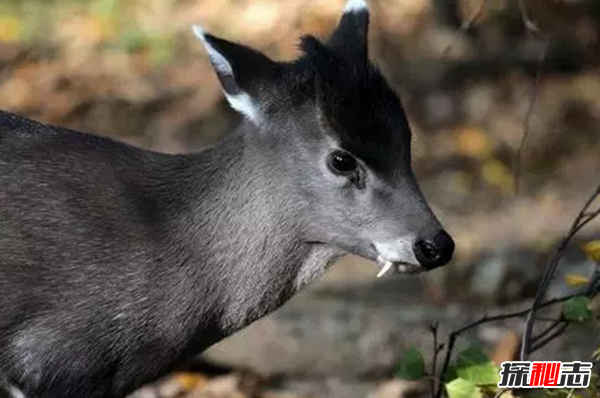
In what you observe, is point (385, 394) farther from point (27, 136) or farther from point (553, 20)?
point (553, 20)

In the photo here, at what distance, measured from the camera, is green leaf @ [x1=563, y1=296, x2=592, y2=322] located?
5.09 meters

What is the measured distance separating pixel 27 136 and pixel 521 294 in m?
3.28

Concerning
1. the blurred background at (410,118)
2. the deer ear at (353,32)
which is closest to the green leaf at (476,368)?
the deer ear at (353,32)

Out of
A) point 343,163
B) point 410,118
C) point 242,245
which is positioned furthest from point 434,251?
point 410,118

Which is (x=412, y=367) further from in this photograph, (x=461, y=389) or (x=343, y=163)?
Result: (x=343, y=163)

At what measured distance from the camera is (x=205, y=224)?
4.96m

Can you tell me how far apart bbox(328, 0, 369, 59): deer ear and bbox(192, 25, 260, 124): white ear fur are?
354 millimetres

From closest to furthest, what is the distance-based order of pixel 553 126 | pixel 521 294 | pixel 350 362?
pixel 350 362
pixel 521 294
pixel 553 126

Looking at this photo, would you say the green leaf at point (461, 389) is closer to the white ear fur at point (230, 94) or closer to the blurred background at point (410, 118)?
the white ear fur at point (230, 94)

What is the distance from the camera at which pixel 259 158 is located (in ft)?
16.2

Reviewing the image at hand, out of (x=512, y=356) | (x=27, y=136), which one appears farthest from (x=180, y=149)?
(x=27, y=136)

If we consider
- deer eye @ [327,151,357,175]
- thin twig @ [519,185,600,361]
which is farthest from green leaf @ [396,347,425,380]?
deer eye @ [327,151,357,175]

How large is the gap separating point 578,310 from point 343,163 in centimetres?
94

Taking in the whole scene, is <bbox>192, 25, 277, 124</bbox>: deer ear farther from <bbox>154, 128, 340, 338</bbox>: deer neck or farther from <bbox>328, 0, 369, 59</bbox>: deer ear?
<bbox>328, 0, 369, 59</bbox>: deer ear
